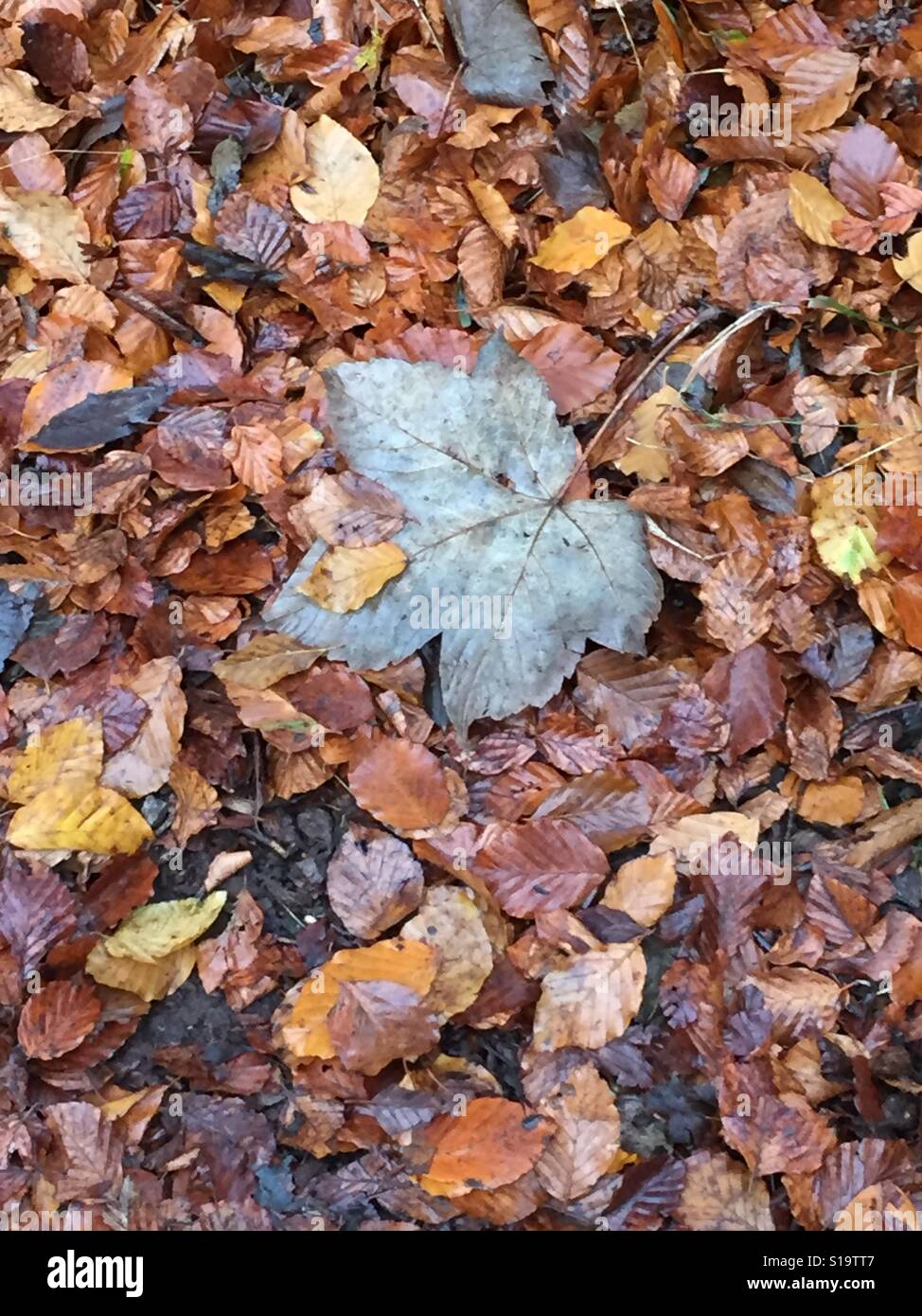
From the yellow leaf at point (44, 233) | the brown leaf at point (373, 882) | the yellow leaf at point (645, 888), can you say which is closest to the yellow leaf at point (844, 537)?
the yellow leaf at point (645, 888)

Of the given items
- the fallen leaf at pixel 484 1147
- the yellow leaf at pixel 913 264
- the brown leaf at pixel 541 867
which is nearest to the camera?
the fallen leaf at pixel 484 1147

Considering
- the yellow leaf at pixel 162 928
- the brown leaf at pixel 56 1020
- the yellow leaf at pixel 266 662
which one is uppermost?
the yellow leaf at pixel 266 662

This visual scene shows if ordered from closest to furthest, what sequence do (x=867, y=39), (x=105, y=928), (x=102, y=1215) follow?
(x=102, y=1215)
(x=105, y=928)
(x=867, y=39)

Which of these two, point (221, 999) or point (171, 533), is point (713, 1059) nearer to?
point (221, 999)

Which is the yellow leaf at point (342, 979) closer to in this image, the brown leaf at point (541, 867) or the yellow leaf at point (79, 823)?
the brown leaf at point (541, 867)

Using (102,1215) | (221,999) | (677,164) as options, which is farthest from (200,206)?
(102,1215)

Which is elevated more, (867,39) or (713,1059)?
(867,39)

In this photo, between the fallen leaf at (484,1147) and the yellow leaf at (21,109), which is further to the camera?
the yellow leaf at (21,109)
